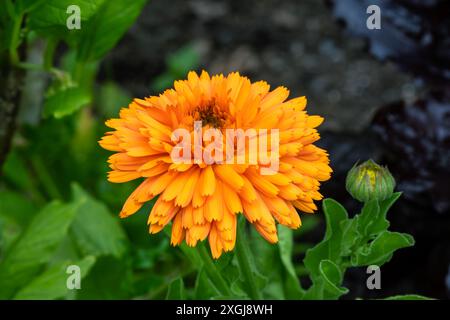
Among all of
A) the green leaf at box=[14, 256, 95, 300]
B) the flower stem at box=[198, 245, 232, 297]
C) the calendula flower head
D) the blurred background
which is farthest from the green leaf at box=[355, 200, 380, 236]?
the green leaf at box=[14, 256, 95, 300]

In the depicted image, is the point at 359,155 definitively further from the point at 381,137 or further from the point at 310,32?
the point at 310,32

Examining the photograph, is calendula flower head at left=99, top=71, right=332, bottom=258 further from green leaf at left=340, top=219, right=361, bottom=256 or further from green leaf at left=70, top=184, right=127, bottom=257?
green leaf at left=70, top=184, right=127, bottom=257

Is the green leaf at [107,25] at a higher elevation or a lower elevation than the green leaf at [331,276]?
higher

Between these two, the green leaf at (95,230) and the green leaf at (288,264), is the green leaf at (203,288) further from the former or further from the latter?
the green leaf at (95,230)

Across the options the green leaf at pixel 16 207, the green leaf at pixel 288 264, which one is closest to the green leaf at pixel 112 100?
the green leaf at pixel 16 207

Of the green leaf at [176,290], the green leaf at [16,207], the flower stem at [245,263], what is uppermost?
the green leaf at [16,207]
